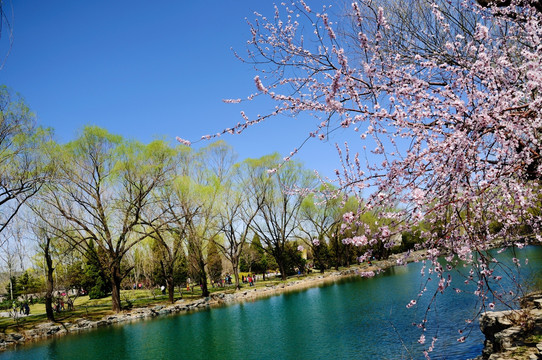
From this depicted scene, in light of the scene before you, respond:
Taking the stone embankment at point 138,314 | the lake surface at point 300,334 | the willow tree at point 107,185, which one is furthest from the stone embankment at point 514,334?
the willow tree at point 107,185

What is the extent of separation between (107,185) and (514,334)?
21106mm

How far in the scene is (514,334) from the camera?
6.73 m

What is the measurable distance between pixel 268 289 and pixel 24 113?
20.6m

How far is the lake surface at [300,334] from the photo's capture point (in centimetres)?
946

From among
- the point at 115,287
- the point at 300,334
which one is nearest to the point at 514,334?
the point at 300,334

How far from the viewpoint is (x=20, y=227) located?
18.5 m

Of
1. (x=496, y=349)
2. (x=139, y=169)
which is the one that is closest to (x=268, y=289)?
(x=139, y=169)

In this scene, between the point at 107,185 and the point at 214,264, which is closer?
the point at 107,185

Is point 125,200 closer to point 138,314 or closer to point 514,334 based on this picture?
point 138,314

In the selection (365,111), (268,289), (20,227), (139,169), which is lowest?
(268,289)

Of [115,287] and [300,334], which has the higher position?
[115,287]

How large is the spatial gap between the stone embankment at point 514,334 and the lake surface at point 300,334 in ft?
1.98

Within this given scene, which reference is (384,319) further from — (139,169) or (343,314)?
(139,169)

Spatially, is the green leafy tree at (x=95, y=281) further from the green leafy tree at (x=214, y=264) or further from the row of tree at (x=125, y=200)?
the green leafy tree at (x=214, y=264)
